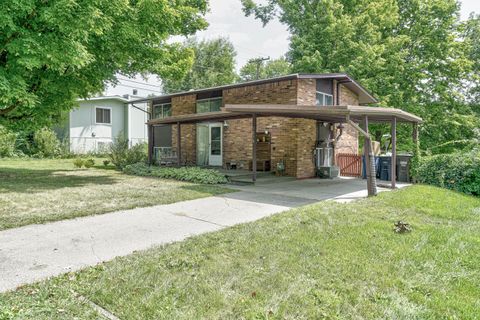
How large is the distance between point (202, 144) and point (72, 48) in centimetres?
894

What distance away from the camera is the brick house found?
1177 centimetres

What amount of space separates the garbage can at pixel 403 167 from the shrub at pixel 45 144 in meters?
21.3

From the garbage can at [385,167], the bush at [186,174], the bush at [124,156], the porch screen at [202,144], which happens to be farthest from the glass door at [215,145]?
the garbage can at [385,167]

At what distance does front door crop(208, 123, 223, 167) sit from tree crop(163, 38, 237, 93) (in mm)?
22013

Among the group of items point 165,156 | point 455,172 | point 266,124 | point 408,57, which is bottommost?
point 455,172

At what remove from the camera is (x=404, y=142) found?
20.6 m

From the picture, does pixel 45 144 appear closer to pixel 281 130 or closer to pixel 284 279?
pixel 281 130

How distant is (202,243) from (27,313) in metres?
2.17

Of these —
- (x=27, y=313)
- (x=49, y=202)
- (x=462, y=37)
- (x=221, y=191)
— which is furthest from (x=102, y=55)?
(x=462, y=37)

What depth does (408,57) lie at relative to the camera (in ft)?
70.4

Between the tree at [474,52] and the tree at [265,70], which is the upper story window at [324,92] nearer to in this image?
the tree at [474,52]

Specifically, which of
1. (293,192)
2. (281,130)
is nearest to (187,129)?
(281,130)

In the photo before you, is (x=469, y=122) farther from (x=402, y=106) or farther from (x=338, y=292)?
(x=338, y=292)

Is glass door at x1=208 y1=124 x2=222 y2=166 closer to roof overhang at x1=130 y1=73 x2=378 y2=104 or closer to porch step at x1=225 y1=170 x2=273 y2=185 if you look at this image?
roof overhang at x1=130 y1=73 x2=378 y2=104
